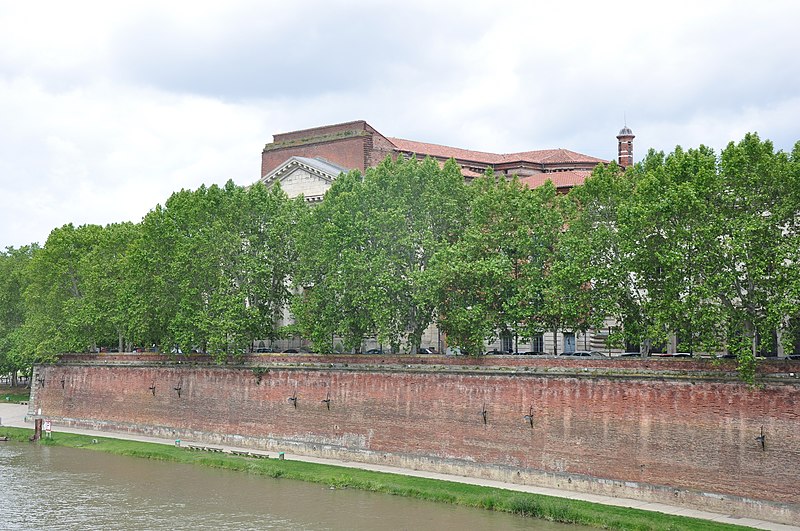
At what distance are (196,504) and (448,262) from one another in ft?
54.9

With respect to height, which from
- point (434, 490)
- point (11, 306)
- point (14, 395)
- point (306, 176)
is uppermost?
point (306, 176)

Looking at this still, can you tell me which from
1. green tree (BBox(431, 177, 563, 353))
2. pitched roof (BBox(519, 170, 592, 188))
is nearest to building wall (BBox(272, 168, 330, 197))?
pitched roof (BBox(519, 170, 592, 188))

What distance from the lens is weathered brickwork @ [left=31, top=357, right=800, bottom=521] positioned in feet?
115

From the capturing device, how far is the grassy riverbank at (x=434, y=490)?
111 feet

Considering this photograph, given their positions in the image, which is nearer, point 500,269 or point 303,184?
point 500,269

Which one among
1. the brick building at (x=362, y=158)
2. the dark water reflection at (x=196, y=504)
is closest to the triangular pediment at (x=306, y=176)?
the brick building at (x=362, y=158)

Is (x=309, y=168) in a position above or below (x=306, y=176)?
above

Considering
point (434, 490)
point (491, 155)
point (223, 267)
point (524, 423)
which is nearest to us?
point (434, 490)

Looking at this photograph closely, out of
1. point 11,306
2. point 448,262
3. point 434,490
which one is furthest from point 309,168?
point 434,490

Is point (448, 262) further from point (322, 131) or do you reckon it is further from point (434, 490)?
point (322, 131)

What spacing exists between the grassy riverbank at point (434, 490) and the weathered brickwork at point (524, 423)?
2432 millimetres

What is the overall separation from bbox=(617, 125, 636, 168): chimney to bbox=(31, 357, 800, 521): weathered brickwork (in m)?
39.7

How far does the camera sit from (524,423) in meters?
42.1

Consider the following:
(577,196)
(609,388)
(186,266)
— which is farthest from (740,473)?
(186,266)
